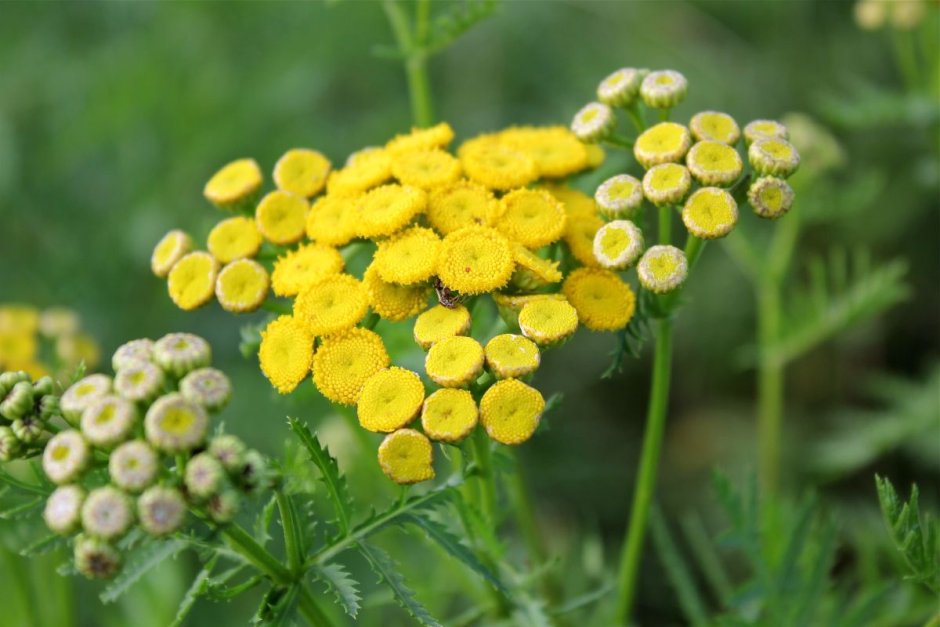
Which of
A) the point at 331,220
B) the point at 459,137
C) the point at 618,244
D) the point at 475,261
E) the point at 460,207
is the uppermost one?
the point at 459,137

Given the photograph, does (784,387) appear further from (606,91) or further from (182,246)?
(182,246)

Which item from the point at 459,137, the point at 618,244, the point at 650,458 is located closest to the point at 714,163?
the point at 618,244

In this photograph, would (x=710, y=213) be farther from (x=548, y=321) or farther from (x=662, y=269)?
(x=548, y=321)

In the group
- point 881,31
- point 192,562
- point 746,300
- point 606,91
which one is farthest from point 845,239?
point 192,562

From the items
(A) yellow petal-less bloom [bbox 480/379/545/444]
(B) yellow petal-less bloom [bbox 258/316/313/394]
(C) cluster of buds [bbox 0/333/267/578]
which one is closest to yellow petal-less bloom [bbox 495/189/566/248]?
(A) yellow petal-less bloom [bbox 480/379/545/444]

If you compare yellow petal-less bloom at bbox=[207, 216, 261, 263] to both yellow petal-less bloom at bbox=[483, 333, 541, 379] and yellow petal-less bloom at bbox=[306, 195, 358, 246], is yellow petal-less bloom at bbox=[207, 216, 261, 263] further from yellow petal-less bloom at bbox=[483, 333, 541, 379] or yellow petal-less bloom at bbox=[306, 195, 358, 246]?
yellow petal-less bloom at bbox=[483, 333, 541, 379]

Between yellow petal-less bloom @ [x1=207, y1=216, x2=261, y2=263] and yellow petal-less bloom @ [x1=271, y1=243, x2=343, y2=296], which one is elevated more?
yellow petal-less bloom @ [x1=207, y1=216, x2=261, y2=263]
